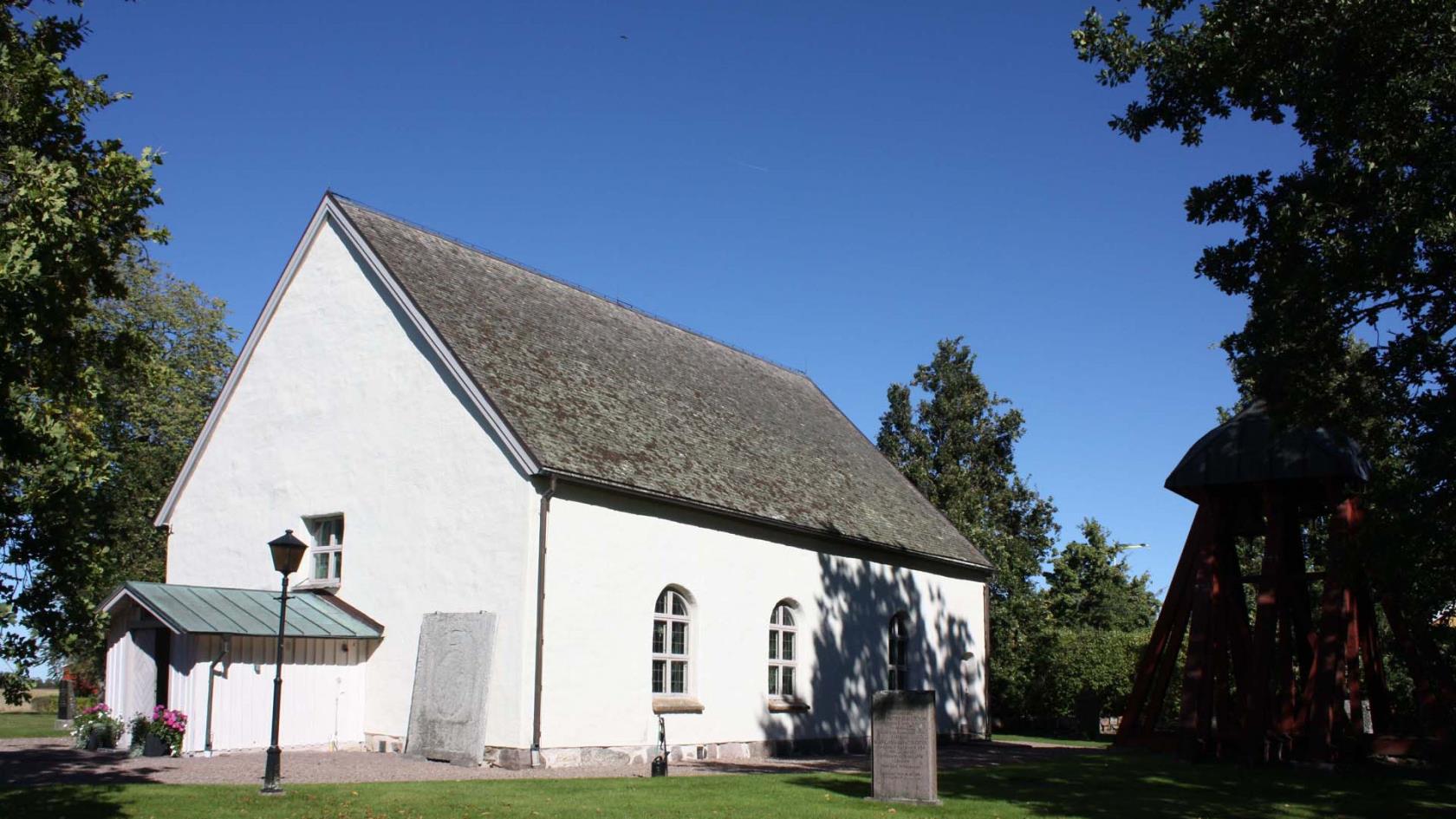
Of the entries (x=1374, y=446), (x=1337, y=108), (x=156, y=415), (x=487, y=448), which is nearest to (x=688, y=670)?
(x=487, y=448)

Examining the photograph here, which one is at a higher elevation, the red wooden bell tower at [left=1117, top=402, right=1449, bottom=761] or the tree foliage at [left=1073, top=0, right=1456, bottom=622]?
the tree foliage at [left=1073, top=0, right=1456, bottom=622]

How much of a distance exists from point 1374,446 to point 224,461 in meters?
22.4

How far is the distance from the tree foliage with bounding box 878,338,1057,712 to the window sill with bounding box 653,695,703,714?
24668 millimetres

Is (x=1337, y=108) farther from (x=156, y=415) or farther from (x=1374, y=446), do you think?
(x=156, y=415)

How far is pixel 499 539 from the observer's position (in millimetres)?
20000

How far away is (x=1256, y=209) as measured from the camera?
51.5 feet

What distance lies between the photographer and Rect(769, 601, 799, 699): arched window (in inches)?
997

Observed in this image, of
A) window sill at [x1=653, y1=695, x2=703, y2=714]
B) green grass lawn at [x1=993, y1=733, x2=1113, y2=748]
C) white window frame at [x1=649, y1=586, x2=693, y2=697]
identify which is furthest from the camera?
green grass lawn at [x1=993, y1=733, x2=1113, y2=748]

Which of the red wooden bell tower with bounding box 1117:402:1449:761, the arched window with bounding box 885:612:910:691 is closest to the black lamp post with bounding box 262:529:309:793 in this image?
the red wooden bell tower with bounding box 1117:402:1449:761

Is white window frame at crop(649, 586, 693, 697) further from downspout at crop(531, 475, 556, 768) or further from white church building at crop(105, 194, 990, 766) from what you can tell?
downspout at crop(531, 475, 556, 768)

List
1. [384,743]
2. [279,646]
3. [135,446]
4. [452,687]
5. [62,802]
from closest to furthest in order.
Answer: [62,802] → [279,646] → [452,687] → [384,743] → [135,446]

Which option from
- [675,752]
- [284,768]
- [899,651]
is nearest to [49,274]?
[284,768]

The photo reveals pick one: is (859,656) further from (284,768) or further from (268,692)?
(284,768)

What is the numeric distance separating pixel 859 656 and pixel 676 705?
23.0 feet
